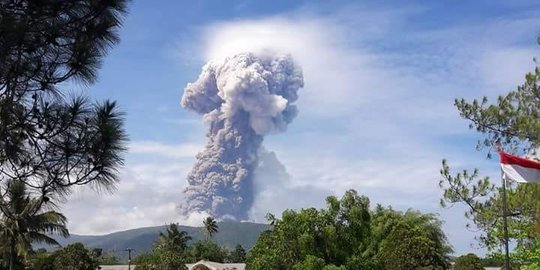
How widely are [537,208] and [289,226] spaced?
915 centimetres

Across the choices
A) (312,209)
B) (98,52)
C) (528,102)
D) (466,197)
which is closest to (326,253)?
(312,209)

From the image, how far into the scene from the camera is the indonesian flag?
19812 millimetres

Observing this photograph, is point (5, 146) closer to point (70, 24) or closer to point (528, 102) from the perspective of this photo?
point (70, 24)

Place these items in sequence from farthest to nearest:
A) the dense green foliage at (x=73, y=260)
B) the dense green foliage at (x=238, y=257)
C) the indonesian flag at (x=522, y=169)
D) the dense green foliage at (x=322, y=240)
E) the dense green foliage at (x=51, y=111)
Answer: the dense green foliage at (x=238, y=257) < the dense green foliage at (x=73, y=260) < the dense green foliage at (x=322, y=240) < the indonesian flag at (x=522, y=169) < the dense green foliage at (x=51, y=111)

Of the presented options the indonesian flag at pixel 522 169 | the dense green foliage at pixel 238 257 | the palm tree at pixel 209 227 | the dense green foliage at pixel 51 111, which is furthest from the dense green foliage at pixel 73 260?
the palm tree at pixel 209 227

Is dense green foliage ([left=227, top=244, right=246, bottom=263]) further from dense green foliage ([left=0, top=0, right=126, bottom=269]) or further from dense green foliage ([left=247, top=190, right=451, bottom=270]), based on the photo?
dense green foliage ([left=0, top=0, right=126, bottom=269])

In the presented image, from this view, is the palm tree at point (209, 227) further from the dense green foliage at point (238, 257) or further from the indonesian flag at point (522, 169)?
the indonesian flag at point (522, 169)

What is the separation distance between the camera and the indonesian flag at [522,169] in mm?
19812

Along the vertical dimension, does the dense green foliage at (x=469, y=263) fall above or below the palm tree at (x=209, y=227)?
below

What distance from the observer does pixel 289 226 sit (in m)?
26.7

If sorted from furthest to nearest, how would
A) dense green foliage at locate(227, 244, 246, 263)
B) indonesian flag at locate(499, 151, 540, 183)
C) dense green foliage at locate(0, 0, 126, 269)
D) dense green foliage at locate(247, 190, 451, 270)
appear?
dense green foliage at locate(227, 244, 246, 263) < dense green foliage at locate(247, 190, 451, 270) < indonesian flag at locate(499, 151, 540, 183) < dense green foliage at locate(0, 0, 126, 269)

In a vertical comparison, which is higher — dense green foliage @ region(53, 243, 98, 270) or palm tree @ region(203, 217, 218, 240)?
palm tree @ region(203, 217, 218, 240)

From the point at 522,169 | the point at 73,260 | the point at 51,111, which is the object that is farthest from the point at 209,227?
the point at 51,111

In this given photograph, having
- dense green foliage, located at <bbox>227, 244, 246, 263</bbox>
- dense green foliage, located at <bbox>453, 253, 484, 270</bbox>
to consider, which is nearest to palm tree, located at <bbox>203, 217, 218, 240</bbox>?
dense green foliage, located at <bbox>227, 244, 246, 263</bbox>
